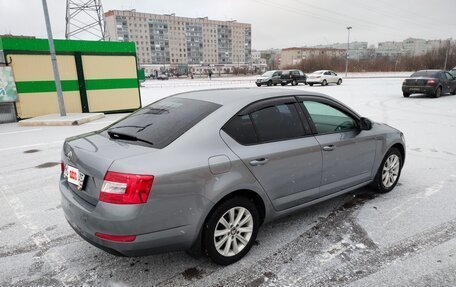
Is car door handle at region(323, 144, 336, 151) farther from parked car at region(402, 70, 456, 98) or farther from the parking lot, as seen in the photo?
parked car at region(402, 70, 456, 98)

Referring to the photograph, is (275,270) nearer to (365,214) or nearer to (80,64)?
(365,214)

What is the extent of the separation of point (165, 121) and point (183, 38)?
13011cm

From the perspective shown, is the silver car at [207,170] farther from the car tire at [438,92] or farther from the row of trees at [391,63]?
the row of trees at [391,63]

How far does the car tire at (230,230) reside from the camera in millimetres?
2766

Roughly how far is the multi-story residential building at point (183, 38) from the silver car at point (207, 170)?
11214cm

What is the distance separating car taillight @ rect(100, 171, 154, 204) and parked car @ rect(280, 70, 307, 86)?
29.7 m

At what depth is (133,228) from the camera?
7.95 feet

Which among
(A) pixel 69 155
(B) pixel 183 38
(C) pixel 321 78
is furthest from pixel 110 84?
(B) pixel 183 38

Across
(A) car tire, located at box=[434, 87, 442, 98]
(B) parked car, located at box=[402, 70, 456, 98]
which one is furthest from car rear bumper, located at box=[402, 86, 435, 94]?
(A) car tire, located at box=[434, 87, 442, 98]

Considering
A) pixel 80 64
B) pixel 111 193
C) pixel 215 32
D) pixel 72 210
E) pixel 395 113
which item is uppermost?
pixel 215 32

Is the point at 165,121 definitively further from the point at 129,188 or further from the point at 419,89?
the point at 419,89

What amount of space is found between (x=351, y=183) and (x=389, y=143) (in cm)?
93

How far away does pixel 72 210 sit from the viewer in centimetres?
280

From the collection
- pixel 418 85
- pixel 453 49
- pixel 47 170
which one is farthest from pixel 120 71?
pixel 453 49
